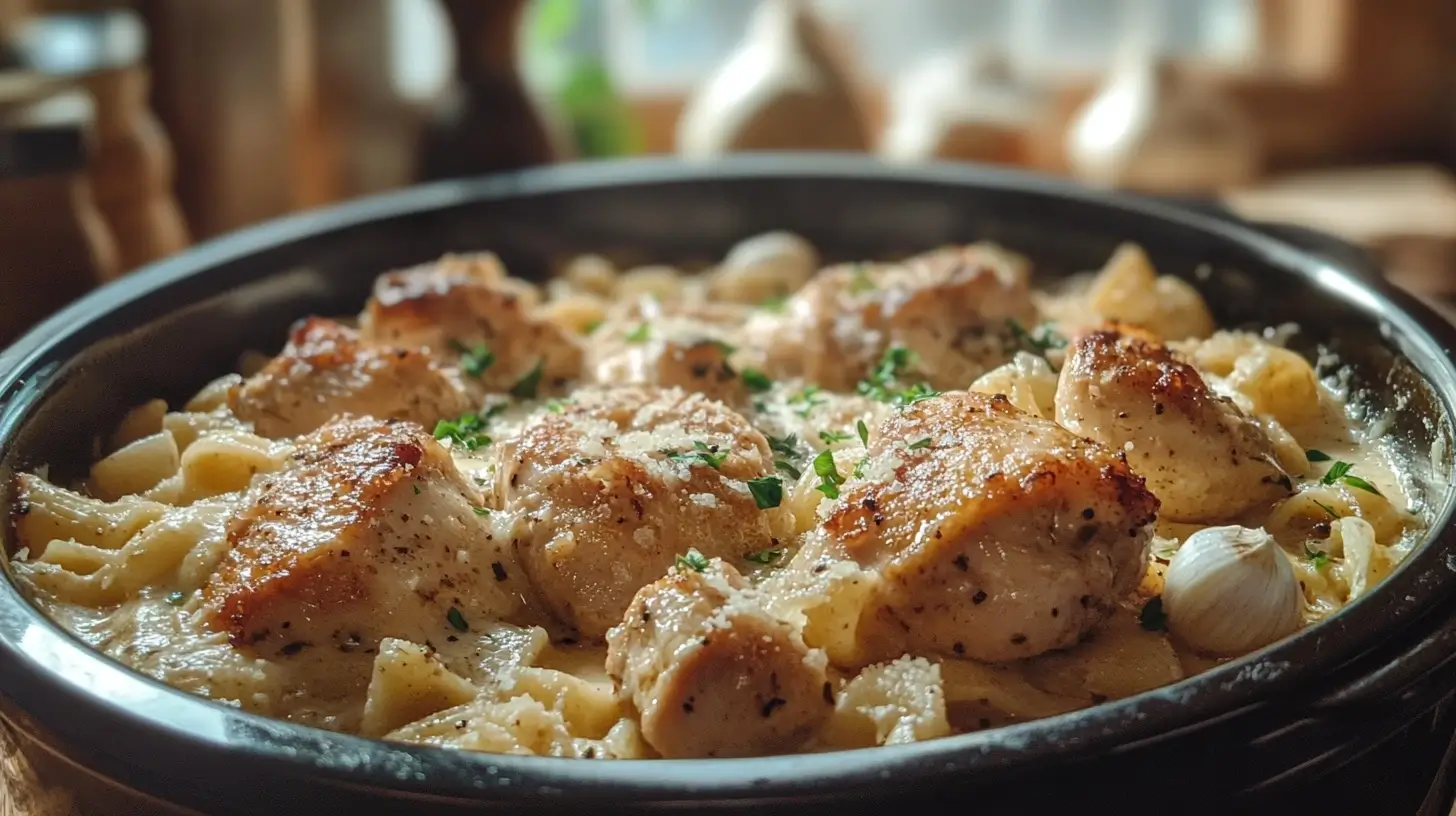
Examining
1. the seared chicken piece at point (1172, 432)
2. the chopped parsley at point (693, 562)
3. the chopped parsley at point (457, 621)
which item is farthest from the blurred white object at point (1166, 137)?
the chopped parsley at point (457, 621)

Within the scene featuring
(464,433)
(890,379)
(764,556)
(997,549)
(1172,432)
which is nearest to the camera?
(997,549)

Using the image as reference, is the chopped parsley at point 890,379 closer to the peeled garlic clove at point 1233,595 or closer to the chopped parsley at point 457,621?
the peeled garlic clove at point 1233,595

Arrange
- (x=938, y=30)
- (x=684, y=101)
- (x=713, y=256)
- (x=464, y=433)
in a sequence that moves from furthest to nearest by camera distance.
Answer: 1. (x=938, y=30)
2. (x=684, y=101)
3. (x=713, y=256)
4. (x=464, y=433)

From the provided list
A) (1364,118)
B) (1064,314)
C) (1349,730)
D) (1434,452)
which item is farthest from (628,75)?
(1349,730)

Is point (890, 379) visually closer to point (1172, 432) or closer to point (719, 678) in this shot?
point (1172, 432)

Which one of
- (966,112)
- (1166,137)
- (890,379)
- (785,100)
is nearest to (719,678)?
(890,379)

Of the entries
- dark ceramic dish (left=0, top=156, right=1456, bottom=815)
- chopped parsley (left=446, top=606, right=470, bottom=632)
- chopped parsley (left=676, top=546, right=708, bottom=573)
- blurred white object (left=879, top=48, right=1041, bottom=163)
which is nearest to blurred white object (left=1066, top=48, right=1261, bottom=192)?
blurred white object (left=879, top=48, right=1041, bottom=163)
